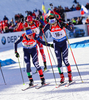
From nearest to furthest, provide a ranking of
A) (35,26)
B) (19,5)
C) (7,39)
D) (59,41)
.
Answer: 1. (59,41)
2. (35,26)
3. (7,39)
4. (19,5)

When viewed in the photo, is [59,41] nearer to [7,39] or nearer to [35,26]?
[35,26]

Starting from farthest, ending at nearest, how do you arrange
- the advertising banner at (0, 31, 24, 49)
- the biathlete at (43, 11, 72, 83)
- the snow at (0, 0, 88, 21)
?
the snow at (0, 0, 88, 21) → the advertising banner at (0, 31, 24, 49) → the biathlete at (43, 11, 72, 83)

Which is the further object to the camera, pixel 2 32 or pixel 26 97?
pixel 2 32

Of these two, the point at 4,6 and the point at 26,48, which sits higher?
the point at 4,6

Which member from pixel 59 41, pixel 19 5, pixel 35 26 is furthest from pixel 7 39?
pixel 19 5

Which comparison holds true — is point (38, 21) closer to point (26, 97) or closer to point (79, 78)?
point (79, 78)

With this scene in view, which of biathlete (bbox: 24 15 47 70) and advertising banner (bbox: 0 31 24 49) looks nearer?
Answer: biathlete (bbox: 24 15 47 70)

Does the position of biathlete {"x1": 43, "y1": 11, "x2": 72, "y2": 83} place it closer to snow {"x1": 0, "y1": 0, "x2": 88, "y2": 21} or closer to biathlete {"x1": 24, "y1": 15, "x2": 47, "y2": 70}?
biathlete {"x1": 24, "y1": 15, "x2": 47, "y2": 70}

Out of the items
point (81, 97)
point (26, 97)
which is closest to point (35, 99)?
point (26, 97)

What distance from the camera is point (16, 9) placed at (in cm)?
3444

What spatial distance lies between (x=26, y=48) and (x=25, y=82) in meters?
1.26

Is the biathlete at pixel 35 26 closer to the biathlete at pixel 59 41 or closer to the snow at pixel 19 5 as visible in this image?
the biathlete at pixel 59 41

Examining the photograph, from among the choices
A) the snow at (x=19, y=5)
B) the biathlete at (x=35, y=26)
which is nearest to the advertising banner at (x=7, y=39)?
the biathlete at (x=35, y=26)

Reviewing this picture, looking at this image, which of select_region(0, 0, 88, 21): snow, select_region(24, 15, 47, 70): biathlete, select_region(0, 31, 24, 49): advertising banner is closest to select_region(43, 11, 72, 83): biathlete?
select_region(24, 15, 47, 70): biathlete
